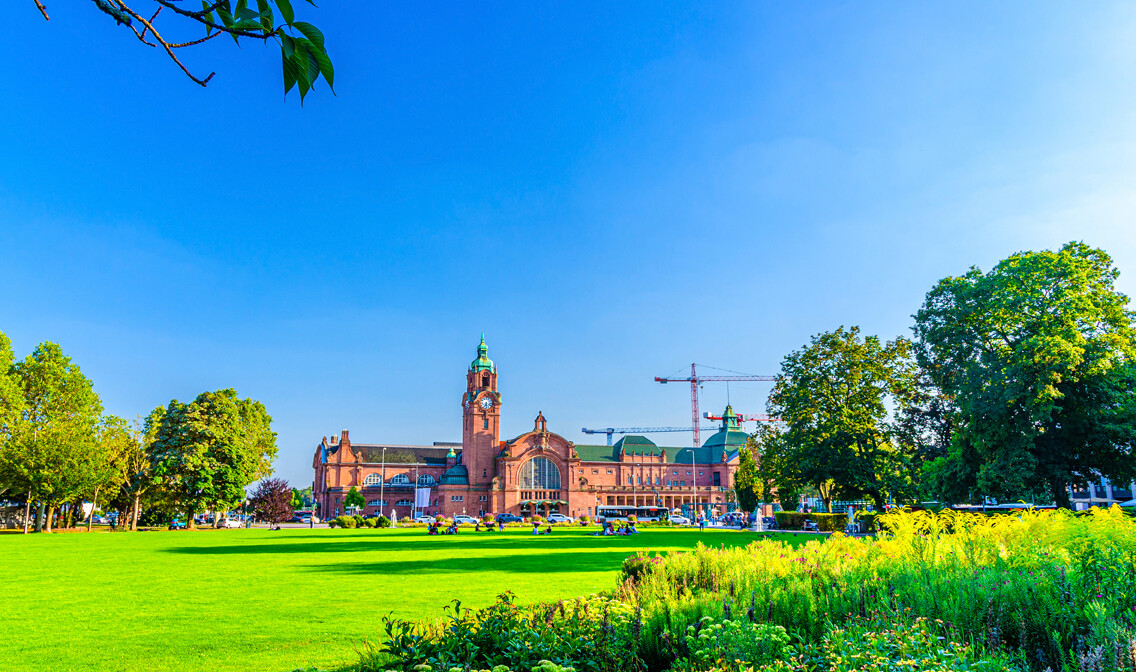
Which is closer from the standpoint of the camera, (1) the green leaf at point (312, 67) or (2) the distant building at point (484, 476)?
(1) the green leaf at point (312, 67)

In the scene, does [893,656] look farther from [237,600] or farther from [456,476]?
[456,476]

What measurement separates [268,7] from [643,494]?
118m

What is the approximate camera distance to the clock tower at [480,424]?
10606 centimetres

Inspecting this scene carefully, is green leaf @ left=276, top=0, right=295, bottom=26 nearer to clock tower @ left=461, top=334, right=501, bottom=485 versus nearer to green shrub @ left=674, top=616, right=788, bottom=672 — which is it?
green shrub @ left=674, top=616, right=788, bottom=672

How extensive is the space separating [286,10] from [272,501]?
76873mm

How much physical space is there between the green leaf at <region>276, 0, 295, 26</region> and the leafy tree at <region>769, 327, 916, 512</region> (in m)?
40.6

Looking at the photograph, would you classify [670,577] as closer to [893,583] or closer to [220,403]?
[893,583]

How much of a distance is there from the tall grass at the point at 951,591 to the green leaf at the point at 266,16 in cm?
572

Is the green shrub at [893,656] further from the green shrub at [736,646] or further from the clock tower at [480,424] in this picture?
the clock tower at [480,424]

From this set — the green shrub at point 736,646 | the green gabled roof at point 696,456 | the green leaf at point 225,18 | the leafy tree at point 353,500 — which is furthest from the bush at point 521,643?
the green gabled roof at point 696,456

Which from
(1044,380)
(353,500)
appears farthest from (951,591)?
(353,500)

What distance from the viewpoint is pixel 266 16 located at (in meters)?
2.33

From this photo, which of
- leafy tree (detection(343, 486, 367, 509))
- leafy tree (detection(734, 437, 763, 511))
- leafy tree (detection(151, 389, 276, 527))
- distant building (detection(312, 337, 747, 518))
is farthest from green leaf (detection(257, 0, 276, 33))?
leafy tree (detection(343, 486, 367, 509))

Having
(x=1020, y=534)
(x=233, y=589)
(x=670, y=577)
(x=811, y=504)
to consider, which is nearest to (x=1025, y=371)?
(x=1020, y=534)
